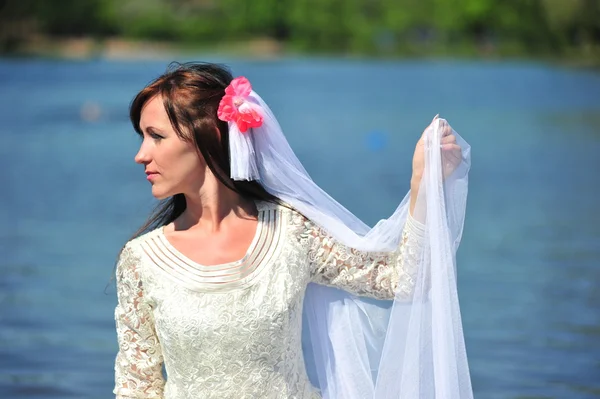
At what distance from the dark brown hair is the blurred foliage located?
56.7 metres

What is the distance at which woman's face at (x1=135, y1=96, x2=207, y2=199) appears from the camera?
8.66 feet

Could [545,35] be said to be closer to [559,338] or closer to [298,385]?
[559,338]

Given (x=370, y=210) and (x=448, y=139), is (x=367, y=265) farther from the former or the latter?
(x=370, y=210)

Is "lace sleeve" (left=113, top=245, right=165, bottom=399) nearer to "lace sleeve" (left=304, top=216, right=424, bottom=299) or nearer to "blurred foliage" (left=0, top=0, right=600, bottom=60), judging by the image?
"lace sleeve" (left=304, top=216, right=424, bottom=299)

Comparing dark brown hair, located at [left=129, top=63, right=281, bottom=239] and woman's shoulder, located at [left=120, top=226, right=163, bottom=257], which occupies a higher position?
dark brown hair, located at [left=129, top=63, right=281, bottom=239]

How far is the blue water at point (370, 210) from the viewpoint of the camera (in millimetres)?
6805

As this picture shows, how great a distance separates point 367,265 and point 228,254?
34cm

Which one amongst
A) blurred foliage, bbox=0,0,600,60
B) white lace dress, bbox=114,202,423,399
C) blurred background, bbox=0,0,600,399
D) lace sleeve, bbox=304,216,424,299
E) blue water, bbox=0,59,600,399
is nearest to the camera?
white lace dress, bbox=114,202,423,399

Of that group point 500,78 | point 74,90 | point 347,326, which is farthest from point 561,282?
point 500,78

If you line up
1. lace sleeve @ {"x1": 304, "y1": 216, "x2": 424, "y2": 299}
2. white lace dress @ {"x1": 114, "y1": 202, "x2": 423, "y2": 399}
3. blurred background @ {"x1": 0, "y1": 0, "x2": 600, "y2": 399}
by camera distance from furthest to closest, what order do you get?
blurred background @ {"x1": 0, "y1": 0, "x2": 600, "y2": 399}
lace sleeve @ {"x1": 304, "y1": 216, "x2": 424, "y2": 299}
white lace dress @ {"x1": 114, "y1": 202, "x2": 423, "y2": 399}

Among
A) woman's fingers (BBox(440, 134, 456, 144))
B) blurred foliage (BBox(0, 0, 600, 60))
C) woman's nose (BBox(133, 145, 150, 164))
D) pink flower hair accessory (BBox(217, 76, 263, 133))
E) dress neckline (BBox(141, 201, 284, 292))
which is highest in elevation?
blurred foliage (BBox(0, 0, 600, 60))

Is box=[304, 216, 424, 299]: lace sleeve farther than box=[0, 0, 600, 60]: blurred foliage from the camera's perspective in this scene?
No

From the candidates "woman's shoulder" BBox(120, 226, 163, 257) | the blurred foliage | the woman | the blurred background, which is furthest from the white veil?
the blurred foliage

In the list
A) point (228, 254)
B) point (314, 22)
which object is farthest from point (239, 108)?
point (314, 22)
